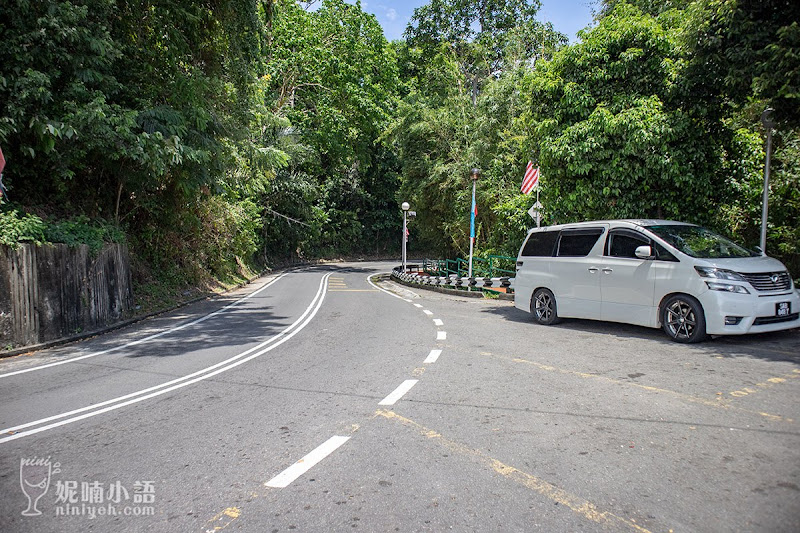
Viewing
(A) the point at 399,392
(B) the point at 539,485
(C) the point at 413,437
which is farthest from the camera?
(A) the point at 399,392

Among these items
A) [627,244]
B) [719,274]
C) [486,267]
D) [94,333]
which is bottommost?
[94,333]

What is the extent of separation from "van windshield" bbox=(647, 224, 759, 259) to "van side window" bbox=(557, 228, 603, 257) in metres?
1.04

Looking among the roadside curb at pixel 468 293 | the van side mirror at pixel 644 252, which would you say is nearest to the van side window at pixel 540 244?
the van side mirror at pixel 644 252

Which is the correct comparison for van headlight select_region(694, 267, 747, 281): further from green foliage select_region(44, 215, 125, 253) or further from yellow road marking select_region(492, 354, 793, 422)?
green foliage select_region(44, 215, 125, 253)

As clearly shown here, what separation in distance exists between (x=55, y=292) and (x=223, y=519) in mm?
9339

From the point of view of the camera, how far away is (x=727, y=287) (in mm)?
7680

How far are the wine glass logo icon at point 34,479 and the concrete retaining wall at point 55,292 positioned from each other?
20.6 ft

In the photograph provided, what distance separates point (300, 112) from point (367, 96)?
15.6 ft

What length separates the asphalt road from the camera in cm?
331

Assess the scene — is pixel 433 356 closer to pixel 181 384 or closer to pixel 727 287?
pixel 181 384

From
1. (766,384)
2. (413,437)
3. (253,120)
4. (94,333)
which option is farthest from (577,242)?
(253,120)

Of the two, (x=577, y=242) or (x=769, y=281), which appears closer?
(x=769, y=281)

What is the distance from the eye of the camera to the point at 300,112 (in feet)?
117

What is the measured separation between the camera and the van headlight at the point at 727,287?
7.63 meters
